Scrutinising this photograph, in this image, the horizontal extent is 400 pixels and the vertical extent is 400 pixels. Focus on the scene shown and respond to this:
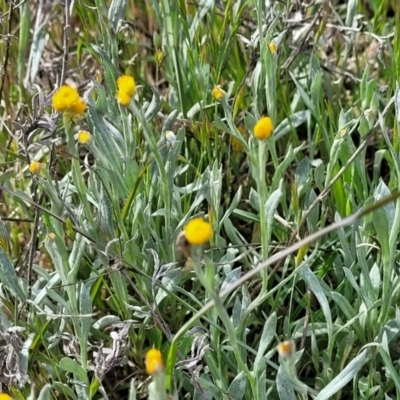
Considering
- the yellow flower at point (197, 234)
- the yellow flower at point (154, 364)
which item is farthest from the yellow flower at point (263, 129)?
the yellow flower at point (154, 364)

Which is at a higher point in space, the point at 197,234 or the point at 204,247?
the point at 197,234

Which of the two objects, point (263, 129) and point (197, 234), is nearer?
point (197, 234)

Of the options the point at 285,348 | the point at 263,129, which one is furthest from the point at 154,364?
the point at 263,129

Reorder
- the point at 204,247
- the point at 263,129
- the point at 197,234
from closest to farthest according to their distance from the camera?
the point at 197,234 < the point at 263,129 < the point at 204,247

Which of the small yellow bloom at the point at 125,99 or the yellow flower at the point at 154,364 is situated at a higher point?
the small yellow bloom at the point at 125,99

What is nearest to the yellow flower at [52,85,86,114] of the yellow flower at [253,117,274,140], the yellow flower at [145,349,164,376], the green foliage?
the green foliage

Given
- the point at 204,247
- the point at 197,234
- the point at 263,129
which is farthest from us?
the point at 204,247

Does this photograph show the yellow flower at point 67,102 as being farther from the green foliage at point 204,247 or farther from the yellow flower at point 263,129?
the yellow flower at point 263,129

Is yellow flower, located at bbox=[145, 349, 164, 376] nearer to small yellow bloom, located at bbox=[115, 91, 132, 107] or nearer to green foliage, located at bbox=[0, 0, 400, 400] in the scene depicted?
green foliage, located at bbox=[0, 0, 400, 400]

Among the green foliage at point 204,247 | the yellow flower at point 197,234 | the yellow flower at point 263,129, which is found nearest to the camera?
the yellow flower at point 197,234

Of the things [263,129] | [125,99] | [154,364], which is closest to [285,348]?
[154,364]

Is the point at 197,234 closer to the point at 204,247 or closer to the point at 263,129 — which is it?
the point at 263,129

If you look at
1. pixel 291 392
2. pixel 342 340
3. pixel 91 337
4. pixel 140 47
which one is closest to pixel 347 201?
pixel 342 340

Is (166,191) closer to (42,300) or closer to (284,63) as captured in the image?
(42,300)
